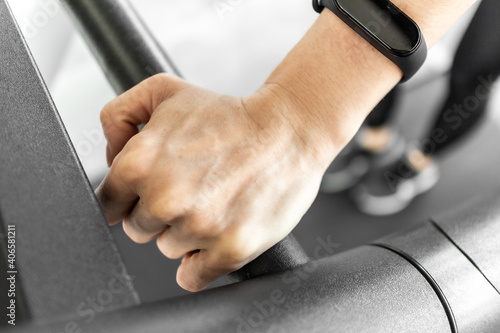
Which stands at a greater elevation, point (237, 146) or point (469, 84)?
point (469, 84)

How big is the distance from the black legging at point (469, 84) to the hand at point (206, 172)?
58 centimetres

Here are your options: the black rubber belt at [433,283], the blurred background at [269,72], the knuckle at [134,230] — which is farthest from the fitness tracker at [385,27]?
the blurred background at [269,72]

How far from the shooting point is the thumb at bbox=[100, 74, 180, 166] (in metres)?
0.53

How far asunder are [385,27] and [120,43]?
11.9 inches

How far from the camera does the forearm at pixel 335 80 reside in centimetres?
55

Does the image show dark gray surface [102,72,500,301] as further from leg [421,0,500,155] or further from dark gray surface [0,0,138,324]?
dark gray surface [0,0,138,324]

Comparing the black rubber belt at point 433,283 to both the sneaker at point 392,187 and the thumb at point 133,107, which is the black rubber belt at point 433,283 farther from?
the sneaker at point 392,187

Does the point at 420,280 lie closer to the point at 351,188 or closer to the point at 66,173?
the point at 66,173

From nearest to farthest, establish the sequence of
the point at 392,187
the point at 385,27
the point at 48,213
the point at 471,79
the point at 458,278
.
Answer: the point at 48,213, the point at 458,278, the point at 385,27, the point at 471,79, the point at 392,187

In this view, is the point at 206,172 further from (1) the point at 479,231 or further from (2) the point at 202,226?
(1) the point at 479,231

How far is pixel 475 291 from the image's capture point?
43cm

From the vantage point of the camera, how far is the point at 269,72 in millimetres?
1110

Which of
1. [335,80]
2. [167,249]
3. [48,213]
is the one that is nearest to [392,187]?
[335,80]

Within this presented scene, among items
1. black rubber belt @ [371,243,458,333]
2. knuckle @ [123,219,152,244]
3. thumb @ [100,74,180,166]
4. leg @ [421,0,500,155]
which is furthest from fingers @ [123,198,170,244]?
leg @ [421,0,500,155]
